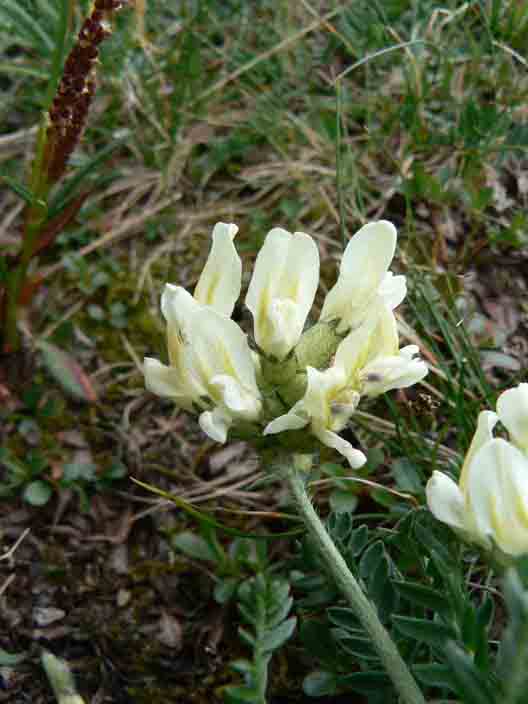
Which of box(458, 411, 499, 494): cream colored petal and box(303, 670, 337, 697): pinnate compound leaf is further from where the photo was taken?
box(303, 670, 337, 697): pinnate compound leaf

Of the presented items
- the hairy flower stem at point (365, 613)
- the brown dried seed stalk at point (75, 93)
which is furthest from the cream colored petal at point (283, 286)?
the brown dried seed stalk at point (75, 93)

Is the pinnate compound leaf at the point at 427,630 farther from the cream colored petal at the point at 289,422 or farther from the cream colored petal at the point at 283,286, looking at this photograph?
the cream colored petal at the point at 283,286

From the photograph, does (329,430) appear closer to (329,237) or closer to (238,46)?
(329,237)

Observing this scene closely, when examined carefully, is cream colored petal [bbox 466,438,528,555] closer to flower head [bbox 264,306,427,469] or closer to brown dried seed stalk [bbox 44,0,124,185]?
flower head [bbox 264,306,427,469]

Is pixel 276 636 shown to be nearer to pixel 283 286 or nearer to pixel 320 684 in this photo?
pixel 320 684

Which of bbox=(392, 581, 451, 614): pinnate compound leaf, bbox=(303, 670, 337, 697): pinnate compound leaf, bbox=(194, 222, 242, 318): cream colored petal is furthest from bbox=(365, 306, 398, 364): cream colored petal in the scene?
bbox=(303, 670, 337, 697): pinnate compound leaf

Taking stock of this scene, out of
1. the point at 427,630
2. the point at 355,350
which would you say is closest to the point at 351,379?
the point at 355,350

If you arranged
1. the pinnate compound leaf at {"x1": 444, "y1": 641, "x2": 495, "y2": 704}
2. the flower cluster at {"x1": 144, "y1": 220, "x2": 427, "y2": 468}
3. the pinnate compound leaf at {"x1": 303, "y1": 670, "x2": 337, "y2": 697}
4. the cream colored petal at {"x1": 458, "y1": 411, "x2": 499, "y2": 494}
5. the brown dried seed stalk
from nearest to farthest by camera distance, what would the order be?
the pinnate compound leaf at {"x1": 444, "y1": 641, "x2": 495, "y2": 704}, the cream colored petal at {"x1": 458, "y1": 411, "x2": 499, "y2": 494}, the flower cluster at {"x1": 144, "y1": 220, "x2": 427, "y2": 468}, the pinnate compound leaf at {"x1": 303, "y1": 670, "x2": 337, "y2": 697}, the brown dried seed stalk

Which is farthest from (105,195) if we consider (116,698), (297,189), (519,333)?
(116,698)
